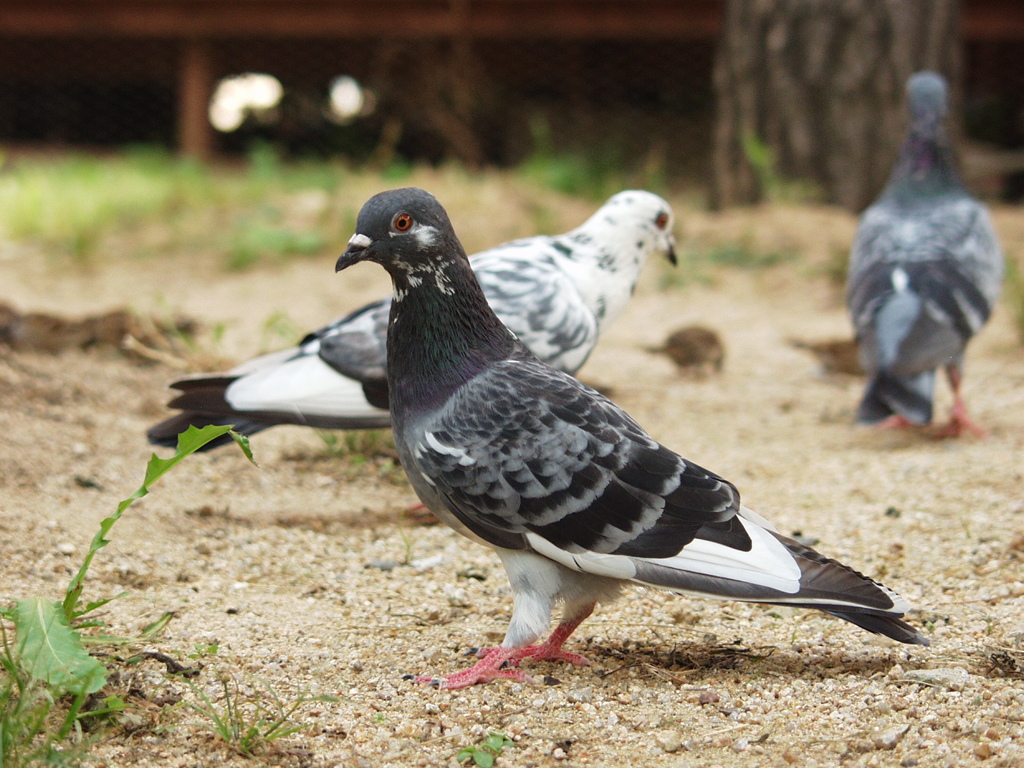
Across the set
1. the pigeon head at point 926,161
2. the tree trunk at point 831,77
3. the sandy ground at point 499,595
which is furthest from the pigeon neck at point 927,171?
the tree trunk at point 831,77

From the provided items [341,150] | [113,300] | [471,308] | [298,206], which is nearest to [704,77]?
[341,150]

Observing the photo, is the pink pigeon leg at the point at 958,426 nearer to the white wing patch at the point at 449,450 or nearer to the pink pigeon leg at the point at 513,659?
the pink pigeon leg at the point at 513,659

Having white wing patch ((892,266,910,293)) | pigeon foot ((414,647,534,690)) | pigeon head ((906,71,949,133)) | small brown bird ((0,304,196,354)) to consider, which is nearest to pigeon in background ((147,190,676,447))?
white wing patch ((892,266,910,293))

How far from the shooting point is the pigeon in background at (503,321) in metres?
3.11

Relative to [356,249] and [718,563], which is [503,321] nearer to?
[356,249]

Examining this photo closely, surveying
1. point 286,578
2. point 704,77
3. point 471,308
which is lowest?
point 286,578

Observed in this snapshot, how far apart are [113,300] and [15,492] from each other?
→ 3190 mm

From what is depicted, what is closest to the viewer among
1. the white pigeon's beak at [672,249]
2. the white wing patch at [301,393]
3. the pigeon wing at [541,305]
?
the white wing patch at [301,393]

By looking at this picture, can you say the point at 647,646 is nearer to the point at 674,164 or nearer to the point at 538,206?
the point at 538,206

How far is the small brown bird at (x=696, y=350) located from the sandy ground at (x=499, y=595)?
Result: 183 millimetres

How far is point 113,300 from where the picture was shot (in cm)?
604

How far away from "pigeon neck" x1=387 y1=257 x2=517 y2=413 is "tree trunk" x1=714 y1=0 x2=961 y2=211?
4.74 metres

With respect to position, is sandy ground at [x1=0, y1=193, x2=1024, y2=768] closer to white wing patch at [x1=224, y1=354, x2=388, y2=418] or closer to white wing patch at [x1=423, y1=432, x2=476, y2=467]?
white wing patch at [x1=224, y1=354, x2=388, y2=418]

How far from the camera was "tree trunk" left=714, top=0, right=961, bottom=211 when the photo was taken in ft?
21.6
